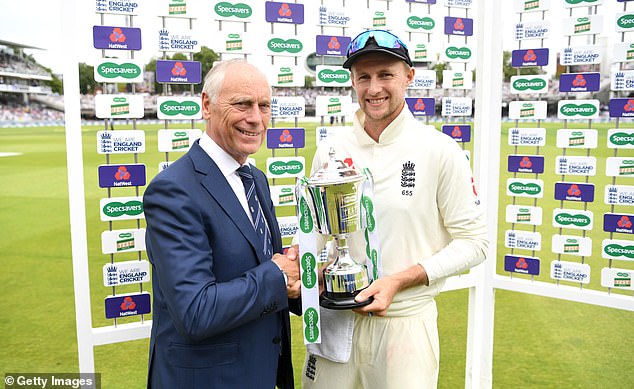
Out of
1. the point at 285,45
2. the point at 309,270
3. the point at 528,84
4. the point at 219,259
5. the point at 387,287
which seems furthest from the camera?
the point at 528,84

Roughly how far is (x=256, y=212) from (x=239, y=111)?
33cm

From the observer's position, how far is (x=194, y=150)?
4.99 feet

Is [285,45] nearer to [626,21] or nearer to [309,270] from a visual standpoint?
[309,270]

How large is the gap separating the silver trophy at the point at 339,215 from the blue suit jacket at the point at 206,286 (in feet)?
0.71

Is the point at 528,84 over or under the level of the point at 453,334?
over

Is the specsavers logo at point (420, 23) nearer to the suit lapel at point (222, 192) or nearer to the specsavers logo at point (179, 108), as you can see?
the specsavers logo at point (179, 108)

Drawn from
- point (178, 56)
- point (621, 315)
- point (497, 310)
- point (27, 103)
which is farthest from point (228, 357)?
point (27, 103)

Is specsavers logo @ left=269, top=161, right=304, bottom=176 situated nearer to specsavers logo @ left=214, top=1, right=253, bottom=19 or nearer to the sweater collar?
specsavers logo @ left=214, top=1, right=253, bottom=19

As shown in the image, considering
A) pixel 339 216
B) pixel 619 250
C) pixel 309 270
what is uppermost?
pixel 339 216

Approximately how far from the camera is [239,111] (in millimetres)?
1508

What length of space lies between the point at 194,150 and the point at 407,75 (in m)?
0.84

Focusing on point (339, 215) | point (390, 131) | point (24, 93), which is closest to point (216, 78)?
point (339, 215)

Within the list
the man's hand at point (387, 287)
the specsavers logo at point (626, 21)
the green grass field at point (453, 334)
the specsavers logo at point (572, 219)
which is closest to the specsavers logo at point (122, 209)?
the man's hand at point (387, 287)

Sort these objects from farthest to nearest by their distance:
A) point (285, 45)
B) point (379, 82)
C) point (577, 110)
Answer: point (577, 110)
point (285, 45)
point (379, 82)
